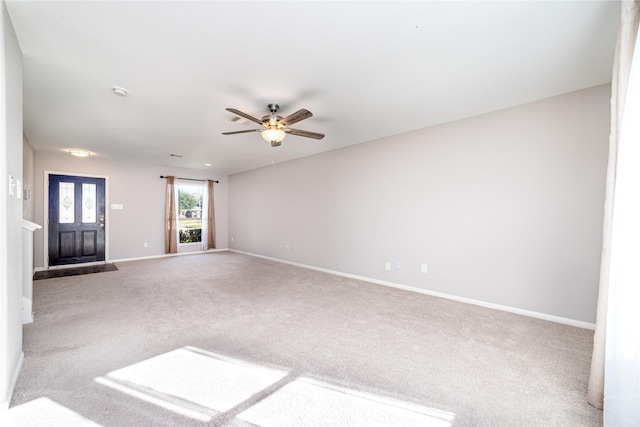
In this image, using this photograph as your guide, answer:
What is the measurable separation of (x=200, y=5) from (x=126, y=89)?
1.65m

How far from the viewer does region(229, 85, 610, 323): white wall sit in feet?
9.25

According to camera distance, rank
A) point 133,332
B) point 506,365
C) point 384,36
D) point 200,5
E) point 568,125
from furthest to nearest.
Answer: point 568,125 → point 133,332 → point 506,365 → point 384,36 → point 200,5

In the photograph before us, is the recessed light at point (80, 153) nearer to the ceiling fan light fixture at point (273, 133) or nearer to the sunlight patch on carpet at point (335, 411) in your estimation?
the ceiling fan light fixture at point (273, 133)

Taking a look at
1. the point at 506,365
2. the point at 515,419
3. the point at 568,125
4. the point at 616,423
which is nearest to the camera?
the point at 616,423

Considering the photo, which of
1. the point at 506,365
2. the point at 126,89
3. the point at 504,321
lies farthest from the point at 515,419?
the point at 126,89

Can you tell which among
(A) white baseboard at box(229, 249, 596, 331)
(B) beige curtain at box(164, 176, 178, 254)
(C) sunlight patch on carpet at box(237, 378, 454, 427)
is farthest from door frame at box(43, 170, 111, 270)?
(C) sunlight patch on carpet at box(237, 378, 454, 427)

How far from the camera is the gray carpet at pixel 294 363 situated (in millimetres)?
1588

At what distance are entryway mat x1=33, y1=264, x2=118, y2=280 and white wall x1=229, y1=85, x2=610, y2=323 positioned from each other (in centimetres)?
437

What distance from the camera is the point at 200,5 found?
1665 millimetres

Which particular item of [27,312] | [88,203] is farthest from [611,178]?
[88,203]

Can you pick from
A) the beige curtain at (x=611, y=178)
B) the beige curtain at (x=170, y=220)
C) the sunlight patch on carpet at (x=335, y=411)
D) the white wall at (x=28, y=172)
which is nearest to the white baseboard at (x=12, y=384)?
the sunlight patch on carpet at (x=335, y=411)

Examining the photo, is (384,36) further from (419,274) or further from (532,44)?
(419,274)

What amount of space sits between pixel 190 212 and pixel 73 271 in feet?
9.58

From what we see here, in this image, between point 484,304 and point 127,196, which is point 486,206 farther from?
point 127,196
